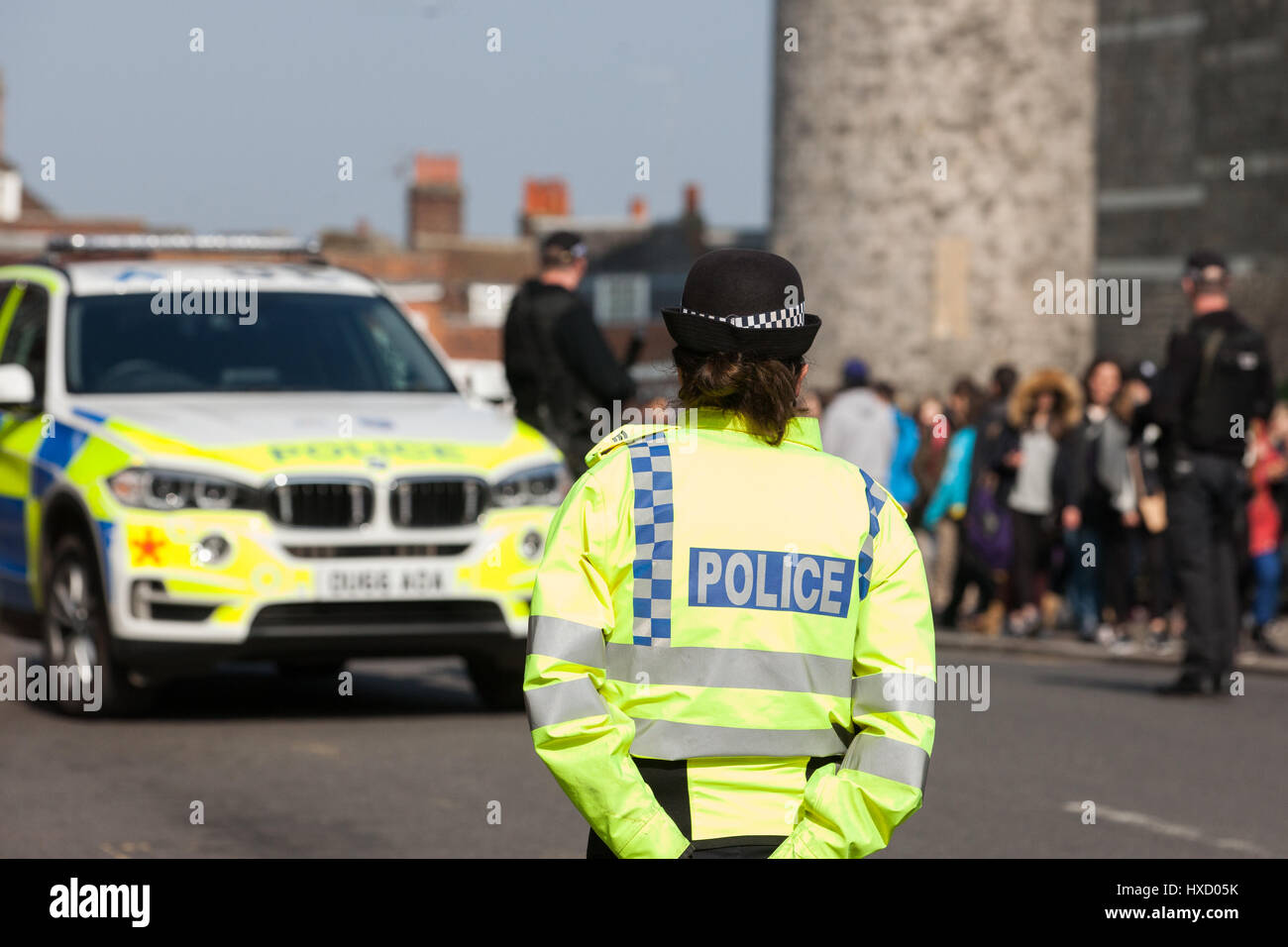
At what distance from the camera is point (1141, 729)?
1121 centimetres

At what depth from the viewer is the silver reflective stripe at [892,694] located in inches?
142

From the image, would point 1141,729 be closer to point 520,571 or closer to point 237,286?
point 520,571

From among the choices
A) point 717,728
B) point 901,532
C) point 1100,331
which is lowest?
point 1100,331

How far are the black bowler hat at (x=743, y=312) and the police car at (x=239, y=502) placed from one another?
6552 mm

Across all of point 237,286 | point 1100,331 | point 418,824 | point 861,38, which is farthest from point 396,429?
point 1100,331

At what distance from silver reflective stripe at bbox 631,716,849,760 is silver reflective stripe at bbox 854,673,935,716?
0.13 meters

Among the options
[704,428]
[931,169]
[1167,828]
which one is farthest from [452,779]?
[931,169]

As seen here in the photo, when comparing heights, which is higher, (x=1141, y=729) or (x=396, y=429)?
(x=396, y=429)

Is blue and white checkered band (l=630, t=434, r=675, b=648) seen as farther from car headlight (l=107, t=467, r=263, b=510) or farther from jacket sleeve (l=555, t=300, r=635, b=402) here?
jacket sleeve (l=555, t=300, r=635, b=402)

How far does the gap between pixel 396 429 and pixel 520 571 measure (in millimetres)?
822

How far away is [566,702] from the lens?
3.51 metres

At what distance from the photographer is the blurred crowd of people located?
15555mm

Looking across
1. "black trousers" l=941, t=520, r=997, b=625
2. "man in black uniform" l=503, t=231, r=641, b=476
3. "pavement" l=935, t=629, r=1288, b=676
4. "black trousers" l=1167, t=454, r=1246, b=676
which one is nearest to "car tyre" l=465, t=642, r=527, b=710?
"man in black uniform" l=503, t=231, r=641, b=476

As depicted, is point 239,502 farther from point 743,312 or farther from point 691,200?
point 691,200
